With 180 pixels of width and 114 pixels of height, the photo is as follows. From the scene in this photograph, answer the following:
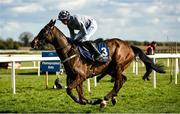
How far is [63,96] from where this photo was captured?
1288 cm

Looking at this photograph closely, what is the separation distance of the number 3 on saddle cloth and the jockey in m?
0.09

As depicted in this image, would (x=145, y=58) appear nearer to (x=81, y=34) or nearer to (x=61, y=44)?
(x=81, y=34)

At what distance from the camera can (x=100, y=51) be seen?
1085 centimetres

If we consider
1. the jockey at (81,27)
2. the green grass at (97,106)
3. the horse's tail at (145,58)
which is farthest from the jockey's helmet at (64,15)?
the horse's tail at (145,58)

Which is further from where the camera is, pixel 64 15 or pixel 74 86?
pixel 64 15

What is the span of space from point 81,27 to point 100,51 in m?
0.75

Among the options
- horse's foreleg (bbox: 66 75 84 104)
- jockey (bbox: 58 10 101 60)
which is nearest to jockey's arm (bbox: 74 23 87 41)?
jockey (bbox: 58 10 101 60)

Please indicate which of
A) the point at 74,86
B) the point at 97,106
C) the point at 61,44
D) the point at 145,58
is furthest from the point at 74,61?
the point at 145,58

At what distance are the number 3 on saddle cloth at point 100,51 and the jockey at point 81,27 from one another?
0.29 feet

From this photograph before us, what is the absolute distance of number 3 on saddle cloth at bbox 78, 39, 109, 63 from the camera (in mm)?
10703

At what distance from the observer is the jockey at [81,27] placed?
1046 centimetres

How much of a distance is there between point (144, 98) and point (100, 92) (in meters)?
2.24

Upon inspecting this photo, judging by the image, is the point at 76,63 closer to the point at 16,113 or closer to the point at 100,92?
the point at 16,113

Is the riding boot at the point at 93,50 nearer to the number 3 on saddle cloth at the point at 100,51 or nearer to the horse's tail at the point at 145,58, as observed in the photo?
the number 3 on saddle cloth at the point at 100,51
